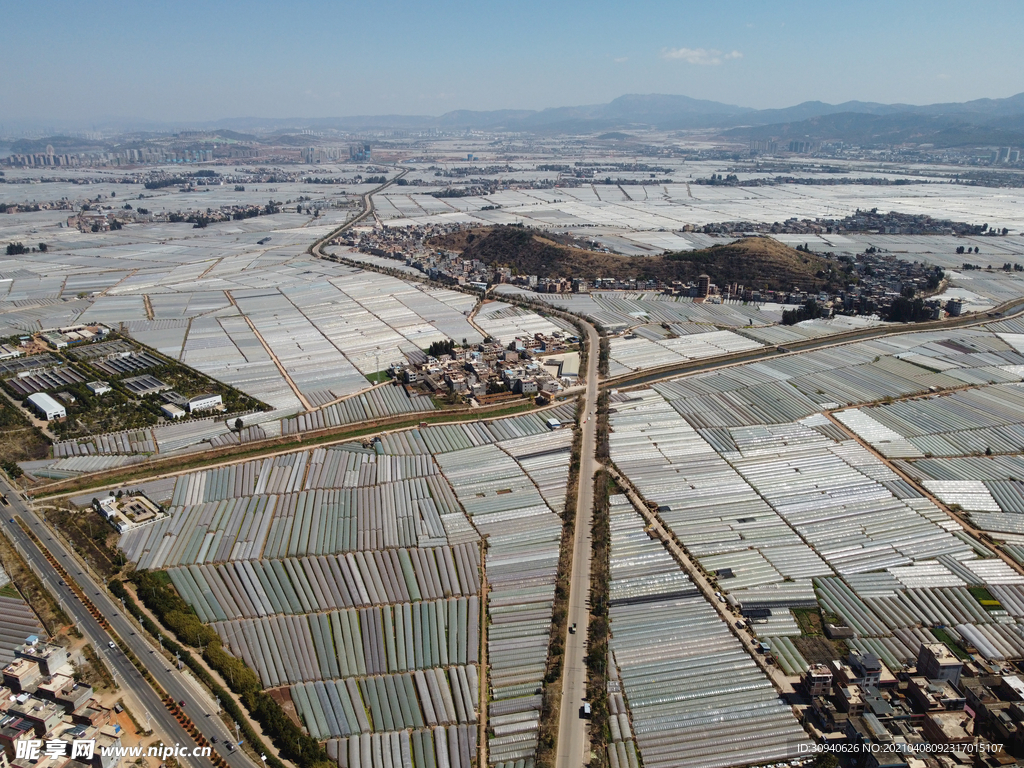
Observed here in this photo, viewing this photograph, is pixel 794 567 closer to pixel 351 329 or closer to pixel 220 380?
pixel 220 380

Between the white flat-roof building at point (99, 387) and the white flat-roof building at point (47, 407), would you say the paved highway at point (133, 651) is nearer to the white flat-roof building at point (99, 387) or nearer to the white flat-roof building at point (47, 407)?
the white flat-roof building at point (47, 407)

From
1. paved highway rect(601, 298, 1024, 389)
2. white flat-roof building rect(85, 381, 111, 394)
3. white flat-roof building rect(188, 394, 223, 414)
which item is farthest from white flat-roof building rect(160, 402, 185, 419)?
paved highway rect(601, 298, 1024, 389)

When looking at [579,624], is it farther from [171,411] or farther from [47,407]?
[47,407]

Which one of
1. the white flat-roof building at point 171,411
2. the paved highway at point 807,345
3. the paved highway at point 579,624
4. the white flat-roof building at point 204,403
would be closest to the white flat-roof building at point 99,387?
the white flat-roof building at point 171,411

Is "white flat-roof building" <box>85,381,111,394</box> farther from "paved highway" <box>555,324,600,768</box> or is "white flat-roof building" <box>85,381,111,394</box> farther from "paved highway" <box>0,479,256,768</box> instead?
"paved highway" <box>555,324,600,768</box>

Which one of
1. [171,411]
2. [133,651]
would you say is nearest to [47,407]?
[171,411]

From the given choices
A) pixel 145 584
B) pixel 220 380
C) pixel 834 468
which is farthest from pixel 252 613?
pixel 834 468
